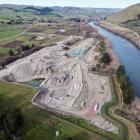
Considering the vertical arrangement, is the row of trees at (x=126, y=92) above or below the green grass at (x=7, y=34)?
above

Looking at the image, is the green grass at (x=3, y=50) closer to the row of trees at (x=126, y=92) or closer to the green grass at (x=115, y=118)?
the green grass at (x=115, y=118)

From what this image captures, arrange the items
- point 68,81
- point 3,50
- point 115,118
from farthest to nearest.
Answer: point 3,50, point 68,81, point 115,118

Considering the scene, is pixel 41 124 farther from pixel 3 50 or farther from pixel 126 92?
pixel 3 50

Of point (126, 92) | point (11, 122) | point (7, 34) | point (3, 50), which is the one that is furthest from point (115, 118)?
point (7, 34)

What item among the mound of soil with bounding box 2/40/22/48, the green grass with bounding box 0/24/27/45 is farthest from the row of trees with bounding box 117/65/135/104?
the green grass with bounding box 0/24/27/45

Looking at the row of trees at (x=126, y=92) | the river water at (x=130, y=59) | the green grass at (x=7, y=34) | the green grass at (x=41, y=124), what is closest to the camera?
the green grass at (x=41, y=124)

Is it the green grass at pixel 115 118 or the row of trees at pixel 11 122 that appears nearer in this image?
the row of trees at pixel 11 122

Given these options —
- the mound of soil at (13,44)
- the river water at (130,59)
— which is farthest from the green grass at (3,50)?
the river water at (130,59)
